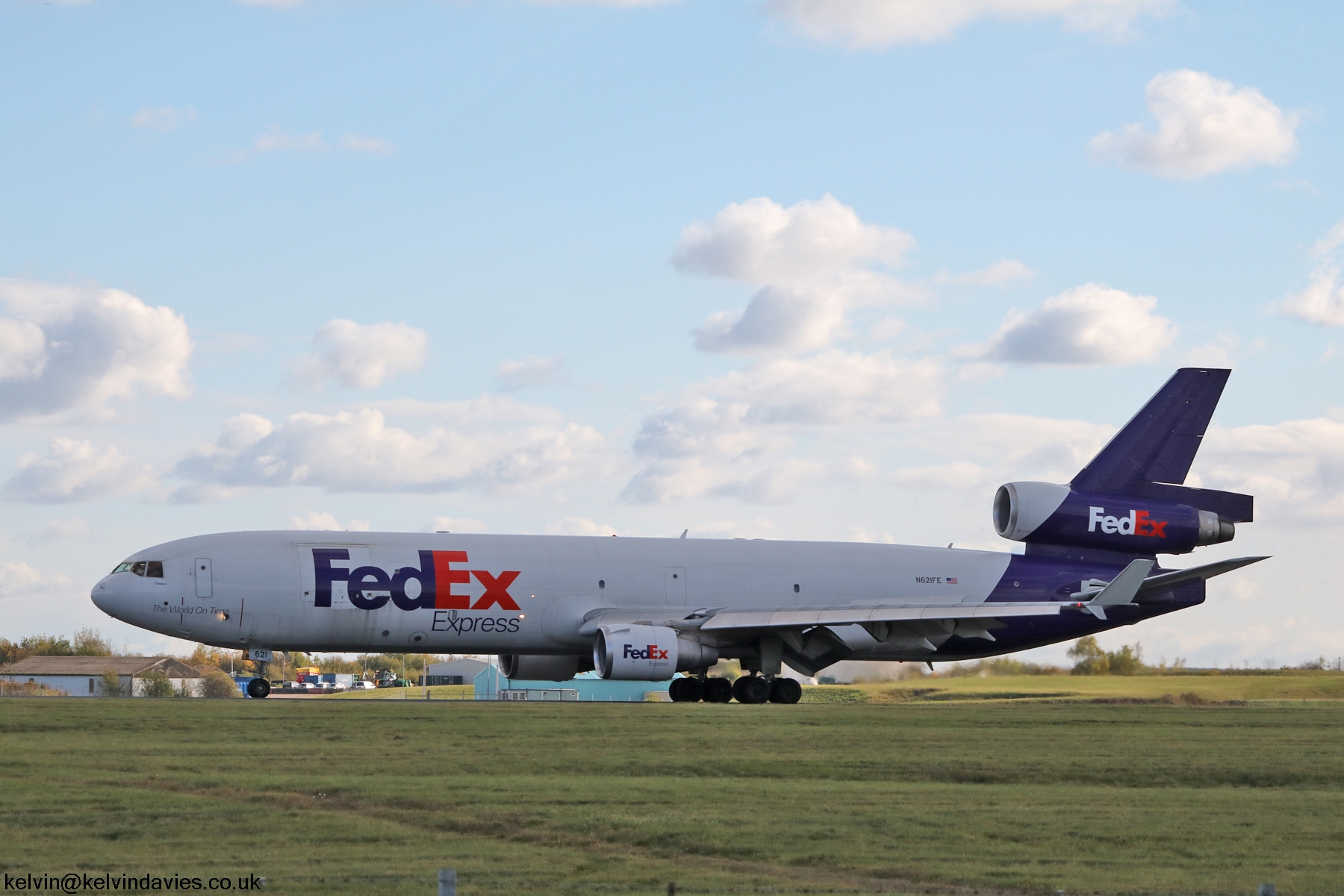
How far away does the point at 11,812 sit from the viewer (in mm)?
16281

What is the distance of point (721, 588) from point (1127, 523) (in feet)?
40.2

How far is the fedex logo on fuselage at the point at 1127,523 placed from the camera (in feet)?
141

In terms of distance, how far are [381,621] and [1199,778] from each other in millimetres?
20680

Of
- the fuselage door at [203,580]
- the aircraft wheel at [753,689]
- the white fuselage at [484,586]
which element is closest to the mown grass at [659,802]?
the fuselage door at [203,580]

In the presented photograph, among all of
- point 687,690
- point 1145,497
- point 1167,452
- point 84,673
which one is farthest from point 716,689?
point 84,673

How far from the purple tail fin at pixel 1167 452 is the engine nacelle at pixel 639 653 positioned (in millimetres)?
13895

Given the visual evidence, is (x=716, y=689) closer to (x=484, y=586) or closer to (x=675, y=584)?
(x=675, y=584)

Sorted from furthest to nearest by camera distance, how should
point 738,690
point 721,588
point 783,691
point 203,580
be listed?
point 721,588
point 783,691
point 738,690
point 203,580

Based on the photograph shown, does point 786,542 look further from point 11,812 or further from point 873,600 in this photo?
point 11,812

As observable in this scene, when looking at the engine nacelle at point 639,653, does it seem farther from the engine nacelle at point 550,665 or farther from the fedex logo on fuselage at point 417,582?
the engine nacelle at point 550,665

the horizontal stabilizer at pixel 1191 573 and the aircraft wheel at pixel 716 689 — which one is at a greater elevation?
the horizontal stabilizer at pixel 1191 573

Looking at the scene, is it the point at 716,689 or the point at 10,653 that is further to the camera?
the point at 10,653

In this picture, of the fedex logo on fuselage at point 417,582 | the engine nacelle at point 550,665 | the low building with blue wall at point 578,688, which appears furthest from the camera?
the low building with blue wall at point 578,688

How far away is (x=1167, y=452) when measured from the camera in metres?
43.9
